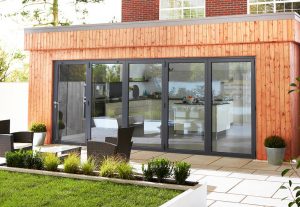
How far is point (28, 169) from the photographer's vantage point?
23.2 feet

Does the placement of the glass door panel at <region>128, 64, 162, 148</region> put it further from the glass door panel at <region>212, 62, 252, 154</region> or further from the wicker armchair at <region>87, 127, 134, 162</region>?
the wicker armchair at <region>87, 127, 134, 162</region>

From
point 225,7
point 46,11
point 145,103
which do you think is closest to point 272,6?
point 225,7

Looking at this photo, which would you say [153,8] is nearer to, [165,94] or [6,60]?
[165,94]

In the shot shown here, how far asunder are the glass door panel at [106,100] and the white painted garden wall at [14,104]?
4854mm

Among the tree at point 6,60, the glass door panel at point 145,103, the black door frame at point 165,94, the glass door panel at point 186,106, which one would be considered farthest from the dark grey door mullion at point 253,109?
the tree at point 6,60

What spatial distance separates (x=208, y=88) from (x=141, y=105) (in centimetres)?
197

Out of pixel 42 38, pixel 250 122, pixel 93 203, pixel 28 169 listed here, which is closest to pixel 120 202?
pixel 93 203

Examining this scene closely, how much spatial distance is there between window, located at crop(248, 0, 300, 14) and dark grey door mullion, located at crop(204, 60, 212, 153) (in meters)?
Answer: 3.18

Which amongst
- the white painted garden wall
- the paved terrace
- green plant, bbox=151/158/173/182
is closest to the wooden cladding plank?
the paved terrace

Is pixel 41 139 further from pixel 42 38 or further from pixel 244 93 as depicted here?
pixel 244 93

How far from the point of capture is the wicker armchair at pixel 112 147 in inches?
310

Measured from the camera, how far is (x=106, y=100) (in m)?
12.2

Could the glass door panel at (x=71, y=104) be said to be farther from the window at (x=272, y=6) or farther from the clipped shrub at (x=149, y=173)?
the clipped shrub at (x=149, y=173)

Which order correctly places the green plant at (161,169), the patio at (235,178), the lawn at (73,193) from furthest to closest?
the patio at (235,178)
the green plant at (161,169)
the lawn at (73,193)
